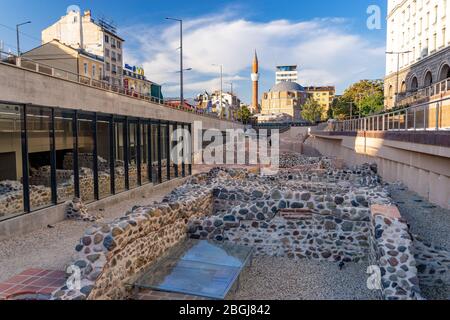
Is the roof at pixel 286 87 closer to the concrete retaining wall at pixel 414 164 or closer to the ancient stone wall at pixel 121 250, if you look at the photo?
the concrete retaining wall at pixel 414 164

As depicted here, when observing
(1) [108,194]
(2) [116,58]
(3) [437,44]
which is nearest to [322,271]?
(1) [108,194]

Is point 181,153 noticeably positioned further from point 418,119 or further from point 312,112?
point 312,112

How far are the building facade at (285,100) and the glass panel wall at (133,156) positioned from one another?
134489 millimetres

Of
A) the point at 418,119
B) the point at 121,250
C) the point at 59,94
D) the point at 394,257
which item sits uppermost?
the point at 59,94

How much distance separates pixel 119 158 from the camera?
754 inches

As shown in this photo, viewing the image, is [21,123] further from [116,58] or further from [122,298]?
[116,58]

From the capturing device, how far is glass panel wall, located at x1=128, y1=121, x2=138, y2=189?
2017 cm

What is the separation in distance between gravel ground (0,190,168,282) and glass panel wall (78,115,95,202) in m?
2.59

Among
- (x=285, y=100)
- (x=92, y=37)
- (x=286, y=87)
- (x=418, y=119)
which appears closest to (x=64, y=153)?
(x=418, y=119)

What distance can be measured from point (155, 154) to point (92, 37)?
4937 cm

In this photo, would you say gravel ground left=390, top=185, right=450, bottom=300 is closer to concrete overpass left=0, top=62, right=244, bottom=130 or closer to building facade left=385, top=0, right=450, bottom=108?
concrete overpass left=0, top=62, right=244, bottom=130

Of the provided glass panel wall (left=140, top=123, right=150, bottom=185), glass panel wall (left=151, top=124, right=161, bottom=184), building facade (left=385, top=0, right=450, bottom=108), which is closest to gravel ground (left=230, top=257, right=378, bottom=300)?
glass panel wall (left=140, top=123, right=150, bottom=185)

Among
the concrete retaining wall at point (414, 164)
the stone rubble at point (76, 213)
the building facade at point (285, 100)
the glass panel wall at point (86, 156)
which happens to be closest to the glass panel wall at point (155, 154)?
the glass panel wall at point (86, 156)
